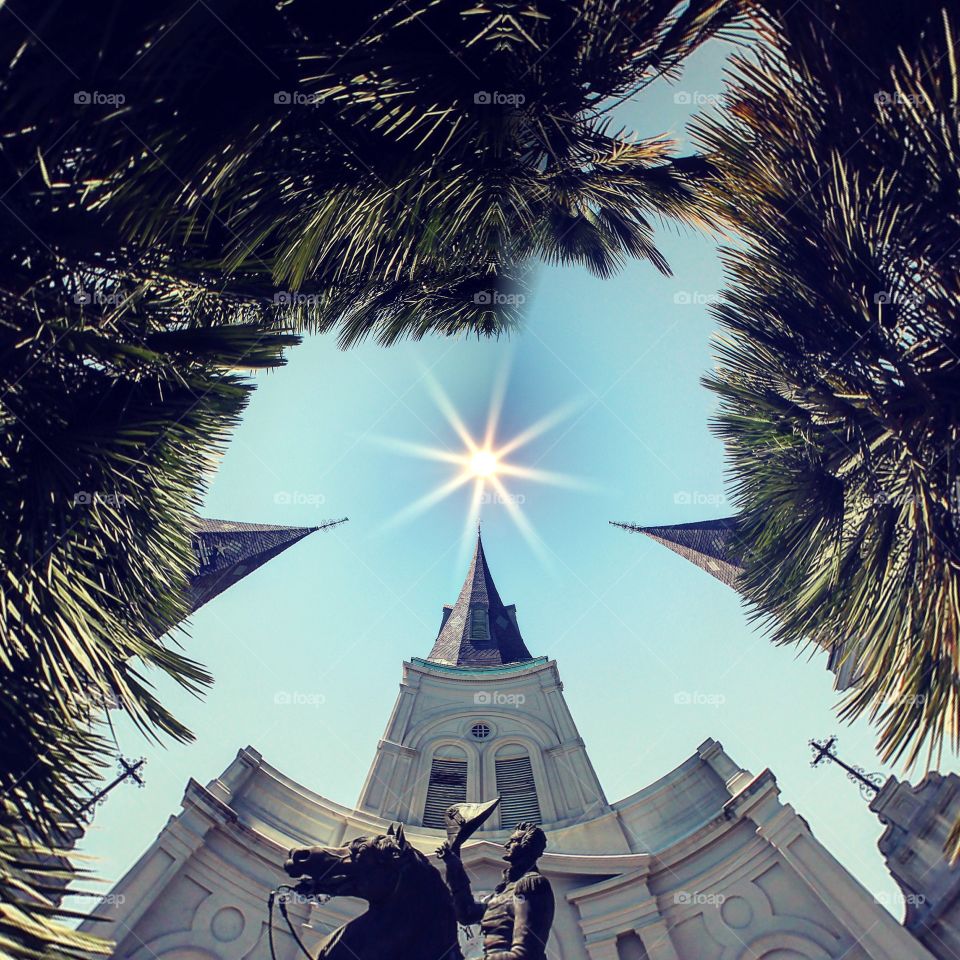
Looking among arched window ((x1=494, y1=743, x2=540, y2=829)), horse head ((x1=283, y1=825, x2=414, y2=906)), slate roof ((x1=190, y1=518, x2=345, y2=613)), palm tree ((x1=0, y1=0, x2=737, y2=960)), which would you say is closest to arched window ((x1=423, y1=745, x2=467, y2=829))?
arched window ((x1=494, y1=743, x2=540, y2=829))

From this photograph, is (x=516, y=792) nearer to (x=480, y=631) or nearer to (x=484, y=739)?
(x=484, y=739)

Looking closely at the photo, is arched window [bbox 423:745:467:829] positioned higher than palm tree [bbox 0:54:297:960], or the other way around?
arched window [bbox 423:745:467:829]

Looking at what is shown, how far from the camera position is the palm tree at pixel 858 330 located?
137 inches

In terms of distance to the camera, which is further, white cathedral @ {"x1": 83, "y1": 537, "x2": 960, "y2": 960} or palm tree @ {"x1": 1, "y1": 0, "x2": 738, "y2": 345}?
white cathedral @ {"x1": 83, "y1": 537, "x2": 960, "y2": 960}

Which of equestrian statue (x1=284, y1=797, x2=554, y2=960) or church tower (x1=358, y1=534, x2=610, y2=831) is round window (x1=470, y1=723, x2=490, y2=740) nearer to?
church tower (x1=358, y1=534, x2=610, y2=831)

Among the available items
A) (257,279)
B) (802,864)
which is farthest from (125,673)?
(802,864)

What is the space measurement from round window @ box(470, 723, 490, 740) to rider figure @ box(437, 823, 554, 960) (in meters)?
14.7

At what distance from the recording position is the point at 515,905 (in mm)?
5484

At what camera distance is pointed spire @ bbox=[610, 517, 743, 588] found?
2669 cm

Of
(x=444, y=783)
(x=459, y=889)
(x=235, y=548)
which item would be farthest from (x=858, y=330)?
(x=235, y=548)

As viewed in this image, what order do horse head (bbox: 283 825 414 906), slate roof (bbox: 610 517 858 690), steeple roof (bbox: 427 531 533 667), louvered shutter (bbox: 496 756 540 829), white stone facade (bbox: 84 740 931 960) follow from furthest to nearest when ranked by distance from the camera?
steeple roof (bbox: 427 531 533 667) < slate roof (bbox: 610 517 858 690) < louvered shutter (bbox: 496 756 540 829) < white stone facade (bbox: 84 740 931 960) < horse head (bbox: 283 825 414 906)

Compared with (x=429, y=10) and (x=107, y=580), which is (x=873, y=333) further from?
(x=107, y=580)

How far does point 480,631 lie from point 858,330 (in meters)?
32.3

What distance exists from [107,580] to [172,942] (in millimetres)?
11985
